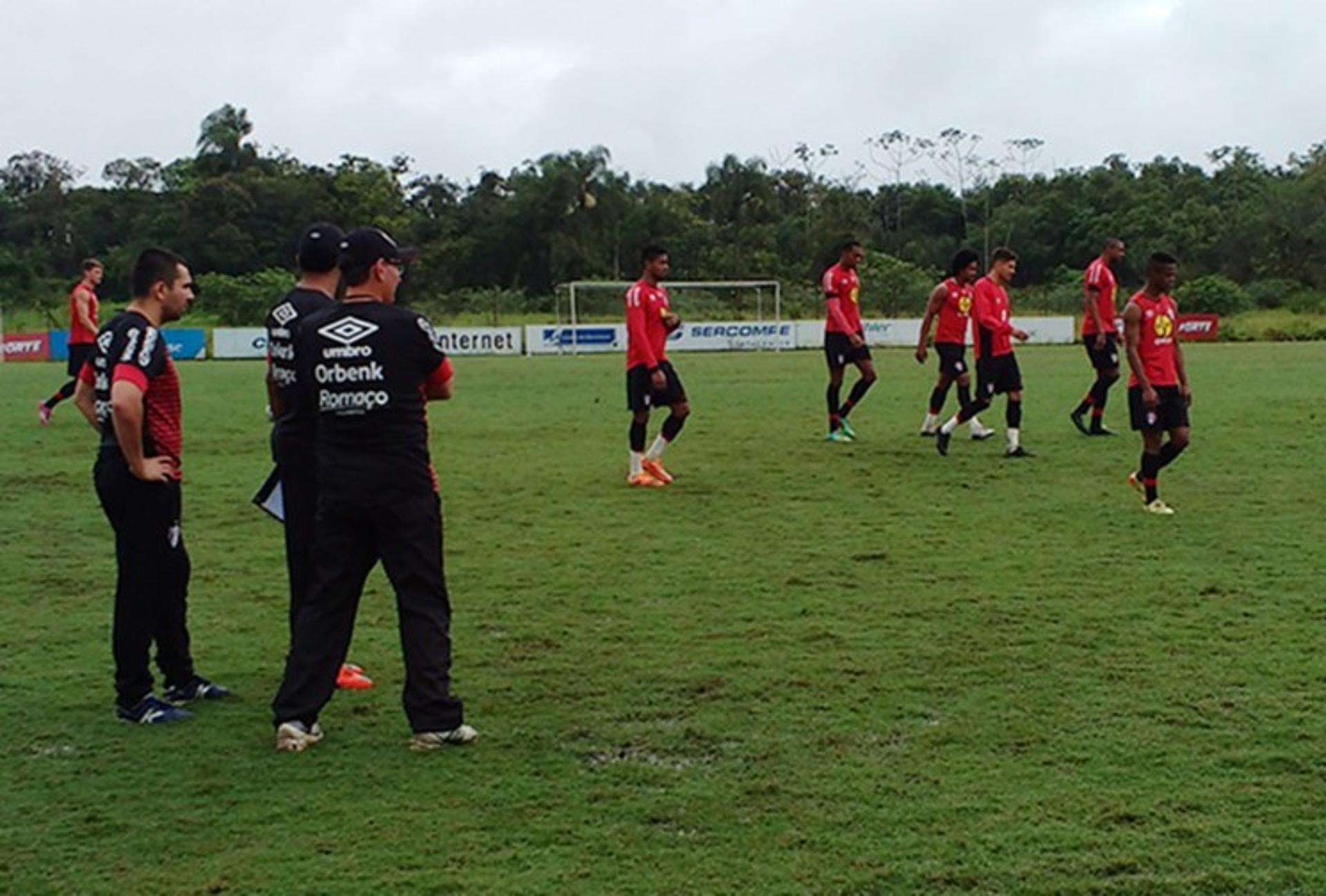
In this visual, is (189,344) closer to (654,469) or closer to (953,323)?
(953,323)

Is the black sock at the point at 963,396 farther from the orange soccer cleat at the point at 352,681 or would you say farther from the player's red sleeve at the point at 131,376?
the player's red sleeve at the point at 131,376

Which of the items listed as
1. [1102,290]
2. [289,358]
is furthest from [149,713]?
[1102,290]

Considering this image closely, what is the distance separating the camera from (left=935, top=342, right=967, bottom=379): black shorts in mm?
14328

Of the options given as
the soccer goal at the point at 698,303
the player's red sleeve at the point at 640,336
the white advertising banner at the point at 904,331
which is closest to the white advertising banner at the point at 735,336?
the soccer goal at the point at 698,303

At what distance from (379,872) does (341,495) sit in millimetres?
1544

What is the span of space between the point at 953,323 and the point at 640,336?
182 inches

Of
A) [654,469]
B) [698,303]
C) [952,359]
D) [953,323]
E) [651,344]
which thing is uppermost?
[698,303]

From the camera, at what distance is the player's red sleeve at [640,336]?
11.6 m

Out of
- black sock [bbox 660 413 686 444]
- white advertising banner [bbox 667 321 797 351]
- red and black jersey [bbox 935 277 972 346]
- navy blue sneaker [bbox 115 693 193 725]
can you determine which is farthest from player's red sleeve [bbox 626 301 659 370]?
white advertising banner [bbox 667 321 797 351]

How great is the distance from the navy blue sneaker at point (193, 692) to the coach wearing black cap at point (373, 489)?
31.6 inches

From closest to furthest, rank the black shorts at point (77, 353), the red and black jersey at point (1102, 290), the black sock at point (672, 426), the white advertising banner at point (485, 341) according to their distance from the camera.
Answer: the black sock at point (672, 426) → the red and black jersey at point (1102, 290) → the black shorts at point (77, 353) → the white advertising banner at point (485, 341)

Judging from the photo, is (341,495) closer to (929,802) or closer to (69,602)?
(929,802)

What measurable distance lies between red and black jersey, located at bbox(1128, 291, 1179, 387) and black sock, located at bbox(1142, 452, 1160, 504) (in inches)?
22.5

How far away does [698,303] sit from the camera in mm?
47312
